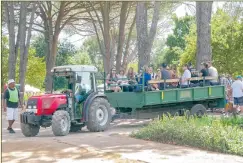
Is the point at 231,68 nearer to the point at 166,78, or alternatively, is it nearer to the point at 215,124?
the point at 166,78

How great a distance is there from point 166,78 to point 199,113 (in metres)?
1.91

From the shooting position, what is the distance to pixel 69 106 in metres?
14.4

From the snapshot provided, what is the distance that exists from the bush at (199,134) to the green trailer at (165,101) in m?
2.35

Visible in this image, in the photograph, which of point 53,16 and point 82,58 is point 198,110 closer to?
point 53,16

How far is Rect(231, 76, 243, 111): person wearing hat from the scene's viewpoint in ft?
59.7

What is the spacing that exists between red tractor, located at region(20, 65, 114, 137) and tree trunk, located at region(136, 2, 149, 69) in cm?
629

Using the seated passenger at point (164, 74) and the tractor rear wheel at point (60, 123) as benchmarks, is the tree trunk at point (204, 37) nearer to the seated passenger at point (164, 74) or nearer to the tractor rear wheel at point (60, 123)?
the seated passenger at point (164, 74)

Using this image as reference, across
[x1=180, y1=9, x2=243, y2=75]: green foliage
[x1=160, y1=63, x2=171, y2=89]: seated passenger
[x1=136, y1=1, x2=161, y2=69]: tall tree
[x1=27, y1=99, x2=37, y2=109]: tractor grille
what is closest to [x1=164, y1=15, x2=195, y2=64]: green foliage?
[x1=180, y1=9, x2=243, y2=75]: green foliage

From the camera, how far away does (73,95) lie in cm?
1453

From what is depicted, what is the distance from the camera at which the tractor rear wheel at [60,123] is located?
44.8ft

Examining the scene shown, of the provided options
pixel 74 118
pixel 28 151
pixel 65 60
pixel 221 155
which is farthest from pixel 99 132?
pixel 65 60

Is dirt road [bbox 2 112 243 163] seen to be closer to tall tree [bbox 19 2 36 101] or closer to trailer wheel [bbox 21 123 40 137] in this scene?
trailer wheel [bbox 21 123 40 137]

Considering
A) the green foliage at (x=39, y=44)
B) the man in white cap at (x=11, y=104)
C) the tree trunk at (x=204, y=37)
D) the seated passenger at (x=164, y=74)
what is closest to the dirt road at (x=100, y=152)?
the man in white cap at (x=11, y=104)

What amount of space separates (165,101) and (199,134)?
4676 millimetres
